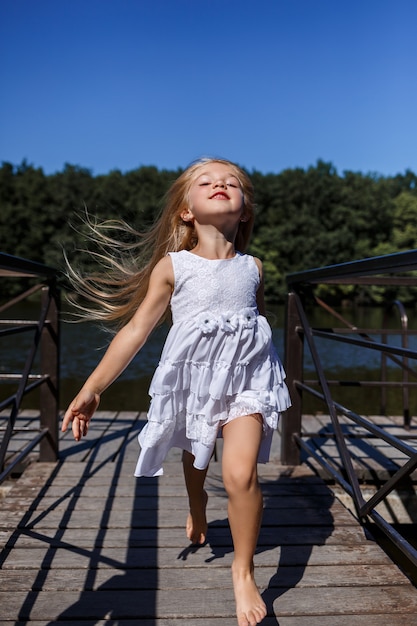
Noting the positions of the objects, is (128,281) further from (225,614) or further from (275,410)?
(225,614)

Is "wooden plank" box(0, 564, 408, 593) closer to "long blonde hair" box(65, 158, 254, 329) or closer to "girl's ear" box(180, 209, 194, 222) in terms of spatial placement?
"long blonde hair" box(65, 158, 254, 329)

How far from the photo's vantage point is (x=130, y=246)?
255 cm

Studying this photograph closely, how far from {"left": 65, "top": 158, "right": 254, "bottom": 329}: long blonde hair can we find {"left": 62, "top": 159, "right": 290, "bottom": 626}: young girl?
0.35 ft

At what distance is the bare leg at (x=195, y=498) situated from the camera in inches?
84.9

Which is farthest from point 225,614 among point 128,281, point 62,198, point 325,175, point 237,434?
point 325,175

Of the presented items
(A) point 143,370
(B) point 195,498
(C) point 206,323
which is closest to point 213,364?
(C) point 206,323

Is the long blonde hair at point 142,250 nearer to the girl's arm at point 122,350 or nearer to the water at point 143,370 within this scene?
the girl's arm at point 122,350

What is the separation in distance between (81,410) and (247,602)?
710 millimetres

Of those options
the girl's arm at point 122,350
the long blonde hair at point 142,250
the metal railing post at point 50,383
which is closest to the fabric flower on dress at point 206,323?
the girl's arm at point 122,350

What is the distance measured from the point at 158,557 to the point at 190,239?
3.92 ft

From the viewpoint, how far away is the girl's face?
6.60 feet

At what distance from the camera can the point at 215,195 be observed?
2031 millimetres

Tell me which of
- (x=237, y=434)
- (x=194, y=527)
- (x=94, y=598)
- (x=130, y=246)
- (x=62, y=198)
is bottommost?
(x=94, y=598)

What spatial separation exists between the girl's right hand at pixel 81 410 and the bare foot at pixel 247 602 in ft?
2.01
